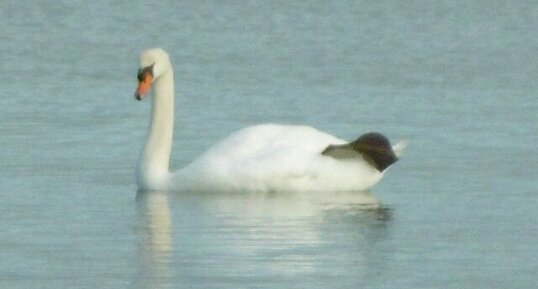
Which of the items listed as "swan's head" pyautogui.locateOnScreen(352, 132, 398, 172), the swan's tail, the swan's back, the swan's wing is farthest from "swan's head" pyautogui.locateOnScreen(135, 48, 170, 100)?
the swan's tail

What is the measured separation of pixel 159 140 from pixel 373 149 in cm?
124

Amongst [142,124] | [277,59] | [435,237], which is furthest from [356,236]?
[277,59]

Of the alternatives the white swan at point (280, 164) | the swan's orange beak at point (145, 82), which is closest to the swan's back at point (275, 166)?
the white swan at point (280, 164)

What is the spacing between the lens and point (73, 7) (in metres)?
23.8

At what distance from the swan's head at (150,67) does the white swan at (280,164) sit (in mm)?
458

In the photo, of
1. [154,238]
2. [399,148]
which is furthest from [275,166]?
[154,238]

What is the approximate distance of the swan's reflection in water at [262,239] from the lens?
8.41m

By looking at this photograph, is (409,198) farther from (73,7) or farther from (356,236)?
(73,7)

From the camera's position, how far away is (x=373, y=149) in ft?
36.6

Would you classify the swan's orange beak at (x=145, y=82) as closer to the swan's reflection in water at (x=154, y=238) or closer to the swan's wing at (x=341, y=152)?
the swan's reflection in water at (x=154, y=238)

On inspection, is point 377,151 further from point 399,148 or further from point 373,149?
point 399,148

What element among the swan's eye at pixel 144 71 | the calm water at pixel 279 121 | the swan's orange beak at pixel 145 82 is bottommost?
the calm water at pixel 279 121

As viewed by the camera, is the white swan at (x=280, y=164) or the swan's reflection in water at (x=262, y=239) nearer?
the swan's reflection in water at (x=262, y=239)

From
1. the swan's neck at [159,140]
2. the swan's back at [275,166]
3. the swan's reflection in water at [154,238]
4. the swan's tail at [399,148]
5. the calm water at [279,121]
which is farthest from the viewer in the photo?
the swan's tail at [399,148]
